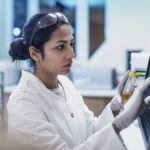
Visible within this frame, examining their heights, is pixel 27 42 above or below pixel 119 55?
above

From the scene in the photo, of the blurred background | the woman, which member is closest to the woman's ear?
the woman

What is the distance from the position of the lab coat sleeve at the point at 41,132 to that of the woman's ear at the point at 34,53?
0.23 meters

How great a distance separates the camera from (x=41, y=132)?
2.84 feet

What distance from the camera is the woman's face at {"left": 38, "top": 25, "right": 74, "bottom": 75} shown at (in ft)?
3.34

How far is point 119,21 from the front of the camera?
3.42 m

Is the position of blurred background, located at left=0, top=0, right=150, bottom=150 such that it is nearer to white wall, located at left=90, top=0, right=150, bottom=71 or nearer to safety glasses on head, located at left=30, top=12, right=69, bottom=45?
white wall, located at left=90, top=0, right=150, bottom=71

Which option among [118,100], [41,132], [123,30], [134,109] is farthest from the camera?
[123,30]

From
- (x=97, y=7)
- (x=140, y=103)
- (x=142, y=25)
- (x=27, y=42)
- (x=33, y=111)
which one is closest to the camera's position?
(x=140, y=103)

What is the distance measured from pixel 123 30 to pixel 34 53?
8.33 feet

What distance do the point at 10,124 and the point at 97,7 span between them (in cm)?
295

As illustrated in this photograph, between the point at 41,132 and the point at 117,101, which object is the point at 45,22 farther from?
the point at 117,101

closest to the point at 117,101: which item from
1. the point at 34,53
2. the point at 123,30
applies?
the point at 34,53

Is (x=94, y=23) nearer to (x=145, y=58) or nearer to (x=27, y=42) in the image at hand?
(x=145, y=58)

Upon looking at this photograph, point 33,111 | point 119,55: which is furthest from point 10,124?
point 119,55
